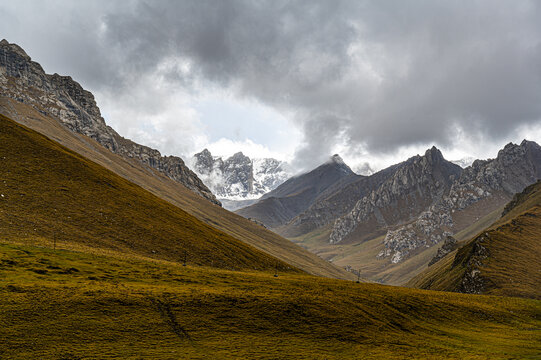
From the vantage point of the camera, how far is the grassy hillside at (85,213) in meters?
93.1

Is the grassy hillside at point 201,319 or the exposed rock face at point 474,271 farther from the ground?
the exposed rock face at point 474,271

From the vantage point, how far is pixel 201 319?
55.8 m

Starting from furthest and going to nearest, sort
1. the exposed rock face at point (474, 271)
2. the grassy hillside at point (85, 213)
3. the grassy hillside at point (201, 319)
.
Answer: the exposed rock face at point (474, 271), the grassy hillside at point (85, 213), the grassy hillside at point (201, 319)

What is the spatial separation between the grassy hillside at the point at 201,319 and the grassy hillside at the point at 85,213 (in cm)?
1839

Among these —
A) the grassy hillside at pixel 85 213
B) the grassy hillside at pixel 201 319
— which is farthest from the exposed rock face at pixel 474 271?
the grassy hillside at pixel 85 213

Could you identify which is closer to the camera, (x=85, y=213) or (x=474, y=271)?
(x=85, y=213)

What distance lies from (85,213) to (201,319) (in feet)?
228

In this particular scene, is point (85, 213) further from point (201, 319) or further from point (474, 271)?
point (474, 271)

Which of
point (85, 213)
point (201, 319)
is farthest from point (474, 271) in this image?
point (85, 213)

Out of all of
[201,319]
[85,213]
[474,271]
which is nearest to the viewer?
[201,319]

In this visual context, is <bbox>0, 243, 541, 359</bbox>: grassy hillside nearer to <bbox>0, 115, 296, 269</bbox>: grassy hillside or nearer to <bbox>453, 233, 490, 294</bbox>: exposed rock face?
<bbox>0, 115, 296, 269</bbox>: grassy hillside

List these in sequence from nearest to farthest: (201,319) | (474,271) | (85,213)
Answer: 1. (201,319)
2. (85,213)
3. (474,271)

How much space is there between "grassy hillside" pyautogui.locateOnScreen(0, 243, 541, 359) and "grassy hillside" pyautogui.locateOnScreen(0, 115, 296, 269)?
724 inches

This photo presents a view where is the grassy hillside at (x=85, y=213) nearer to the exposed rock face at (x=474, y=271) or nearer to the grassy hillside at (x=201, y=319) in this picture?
the grassy hillside at (x=201, y=319)
